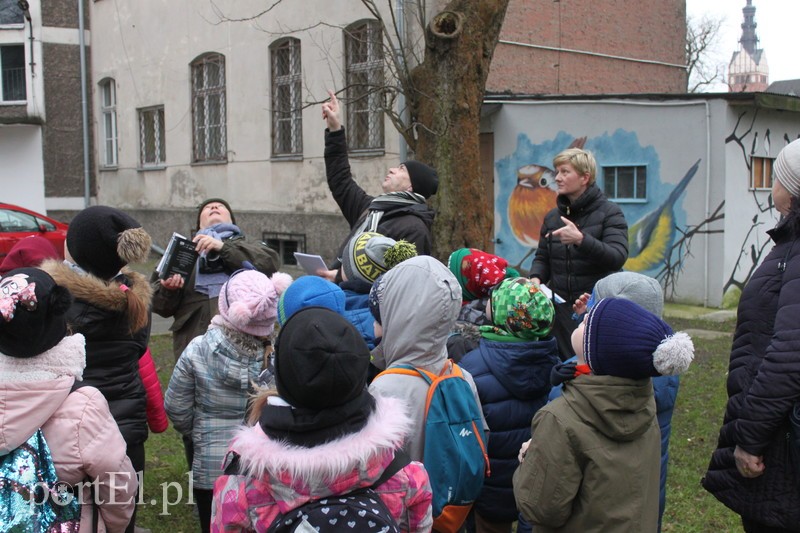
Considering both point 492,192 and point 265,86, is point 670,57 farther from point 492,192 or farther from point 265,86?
point 265,86

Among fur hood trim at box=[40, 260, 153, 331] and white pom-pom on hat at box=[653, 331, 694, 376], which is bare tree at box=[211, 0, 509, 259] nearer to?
fur hood trim at box=[40, 260, 153, 331]

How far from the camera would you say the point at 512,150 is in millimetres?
13508

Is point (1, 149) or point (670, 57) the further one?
point (1, 149)

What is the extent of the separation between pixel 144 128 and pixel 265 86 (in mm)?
5548

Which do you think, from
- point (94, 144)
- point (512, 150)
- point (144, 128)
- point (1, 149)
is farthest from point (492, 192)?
point (1, 149)

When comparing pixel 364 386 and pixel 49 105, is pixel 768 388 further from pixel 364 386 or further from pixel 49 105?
pixel 49 105

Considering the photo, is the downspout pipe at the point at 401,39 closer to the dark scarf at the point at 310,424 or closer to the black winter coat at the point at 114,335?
the black winter coat at the point at 114,335

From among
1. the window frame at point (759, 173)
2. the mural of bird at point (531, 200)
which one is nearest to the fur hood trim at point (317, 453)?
the mural of bird at point (531, 200)

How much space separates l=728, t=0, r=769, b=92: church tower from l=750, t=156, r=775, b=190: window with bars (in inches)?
3270

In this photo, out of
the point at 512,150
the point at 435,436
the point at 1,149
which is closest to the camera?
the point at 435,436

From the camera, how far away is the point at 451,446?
2.64 metres

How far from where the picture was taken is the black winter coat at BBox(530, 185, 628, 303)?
4.56 m

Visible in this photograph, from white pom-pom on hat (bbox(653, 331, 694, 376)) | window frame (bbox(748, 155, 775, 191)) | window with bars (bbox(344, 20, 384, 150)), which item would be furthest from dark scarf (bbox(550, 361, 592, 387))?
window with bars (bbox(344, 20, 384, 150))

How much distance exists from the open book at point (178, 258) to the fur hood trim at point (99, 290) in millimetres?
828
